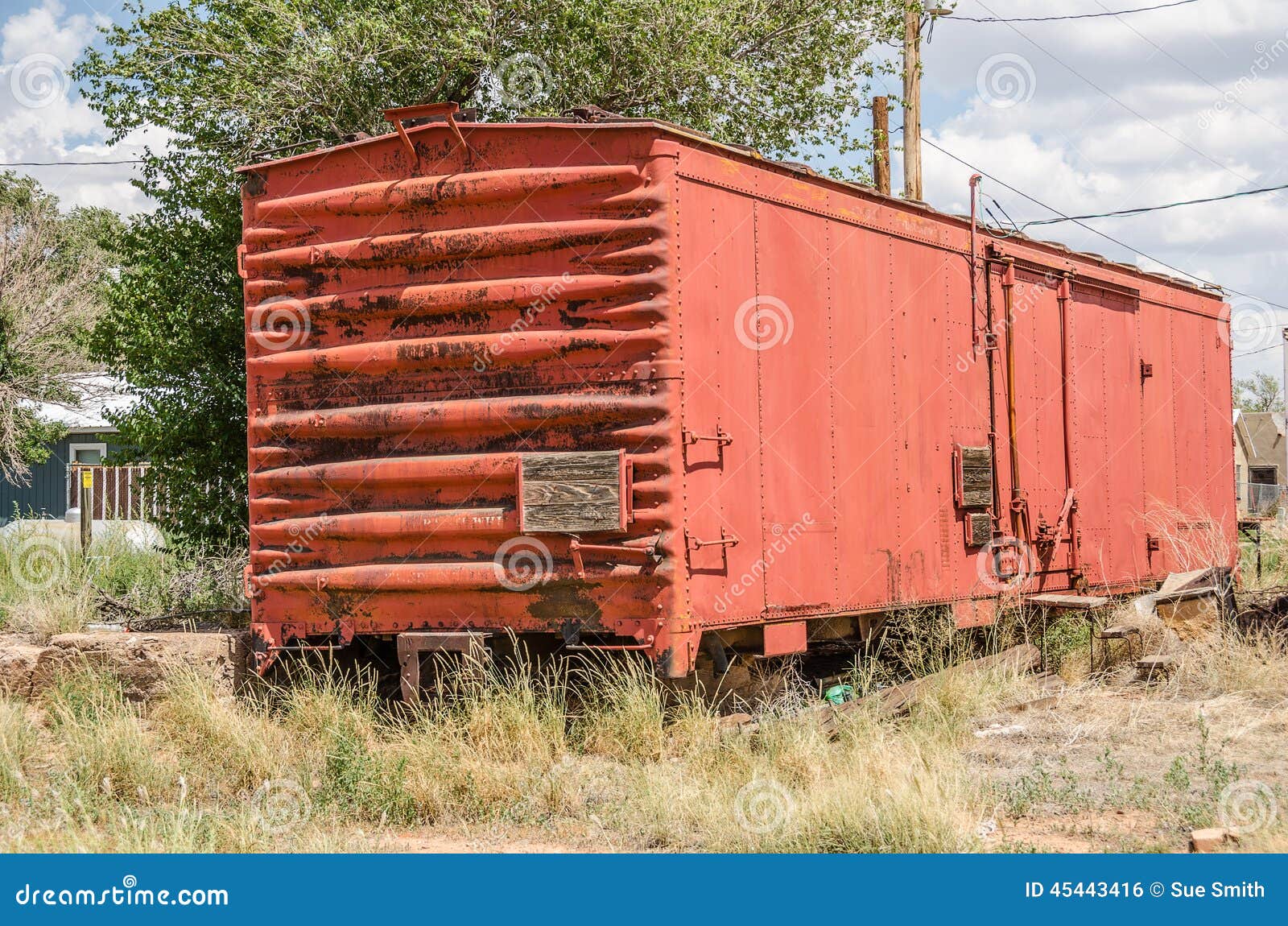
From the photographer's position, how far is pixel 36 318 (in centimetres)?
2673

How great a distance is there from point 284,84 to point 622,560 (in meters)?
7.96

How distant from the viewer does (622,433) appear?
729cm

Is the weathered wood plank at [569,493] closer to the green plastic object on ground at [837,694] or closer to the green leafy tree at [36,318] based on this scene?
the green plastic object on ground at [837,694]

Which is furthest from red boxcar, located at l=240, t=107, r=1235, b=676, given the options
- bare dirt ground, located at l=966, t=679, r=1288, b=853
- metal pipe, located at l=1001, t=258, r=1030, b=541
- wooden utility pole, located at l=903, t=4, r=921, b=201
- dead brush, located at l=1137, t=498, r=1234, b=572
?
wooden utility pole, located at l=903, t=4, r=921, b=201

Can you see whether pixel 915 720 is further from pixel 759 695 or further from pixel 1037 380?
pixel 1037 380

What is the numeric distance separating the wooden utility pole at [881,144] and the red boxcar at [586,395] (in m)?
7.38

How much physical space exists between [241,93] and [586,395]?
7.13 m

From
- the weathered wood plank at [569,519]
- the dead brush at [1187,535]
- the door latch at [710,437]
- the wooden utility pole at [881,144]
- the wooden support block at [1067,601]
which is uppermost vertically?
the wooden utility pole at [881,144]

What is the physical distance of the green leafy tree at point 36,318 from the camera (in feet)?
83.9

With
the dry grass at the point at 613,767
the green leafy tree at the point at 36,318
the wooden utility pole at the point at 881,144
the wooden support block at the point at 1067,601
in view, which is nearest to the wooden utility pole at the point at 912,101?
the wooden utility pole at the point at 881,144

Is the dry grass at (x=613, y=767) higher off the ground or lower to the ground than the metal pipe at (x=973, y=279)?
lower

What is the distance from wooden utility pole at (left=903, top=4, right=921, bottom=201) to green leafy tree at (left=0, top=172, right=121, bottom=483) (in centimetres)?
1626

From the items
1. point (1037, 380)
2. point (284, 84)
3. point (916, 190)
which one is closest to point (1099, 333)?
point (1037, 380)

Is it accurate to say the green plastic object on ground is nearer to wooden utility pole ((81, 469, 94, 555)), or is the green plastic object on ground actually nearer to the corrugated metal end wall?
the corrugated metal end wall
